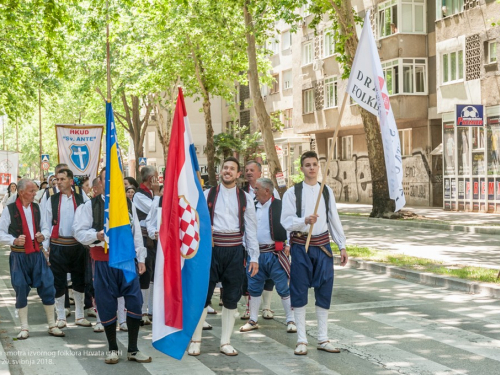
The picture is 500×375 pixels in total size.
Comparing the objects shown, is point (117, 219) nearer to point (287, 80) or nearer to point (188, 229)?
point (188, 229)

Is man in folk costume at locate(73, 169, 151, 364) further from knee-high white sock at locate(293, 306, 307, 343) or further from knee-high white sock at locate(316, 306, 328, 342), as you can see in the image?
knee-high white sock at locate(316, 306, 328, 342)

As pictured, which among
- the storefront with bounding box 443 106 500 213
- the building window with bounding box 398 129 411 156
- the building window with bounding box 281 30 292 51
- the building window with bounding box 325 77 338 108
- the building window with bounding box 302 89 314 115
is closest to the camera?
the storefront with bounding box 443 106 500 213

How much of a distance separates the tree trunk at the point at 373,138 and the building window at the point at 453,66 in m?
7.34

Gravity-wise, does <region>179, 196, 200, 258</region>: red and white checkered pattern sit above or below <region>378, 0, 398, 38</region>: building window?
below

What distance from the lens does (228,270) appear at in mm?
7758

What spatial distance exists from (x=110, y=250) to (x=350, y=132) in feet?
123

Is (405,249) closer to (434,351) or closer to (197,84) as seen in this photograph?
(434,351)

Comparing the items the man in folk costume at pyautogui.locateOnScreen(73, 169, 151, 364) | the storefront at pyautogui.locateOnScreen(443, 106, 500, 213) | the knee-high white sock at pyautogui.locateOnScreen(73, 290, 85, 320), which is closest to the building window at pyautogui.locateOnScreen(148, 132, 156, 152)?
the storefront at pyautogui.locateOnScreen(443, 106, 500, 213)

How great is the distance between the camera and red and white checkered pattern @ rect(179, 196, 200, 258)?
705 centimetres

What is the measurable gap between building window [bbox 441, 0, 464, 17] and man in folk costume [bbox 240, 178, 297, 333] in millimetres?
25851

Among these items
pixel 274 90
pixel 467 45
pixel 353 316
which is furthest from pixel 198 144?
pixel 353 316

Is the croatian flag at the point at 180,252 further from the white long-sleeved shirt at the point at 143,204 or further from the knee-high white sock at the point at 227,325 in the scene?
the white long-sleeved shirt at the point at 143,204

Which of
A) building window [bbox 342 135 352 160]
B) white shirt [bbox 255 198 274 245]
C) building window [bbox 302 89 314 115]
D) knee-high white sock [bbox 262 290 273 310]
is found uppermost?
building window [bbox 302 89 314 115]

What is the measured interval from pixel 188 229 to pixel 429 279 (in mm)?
6495
